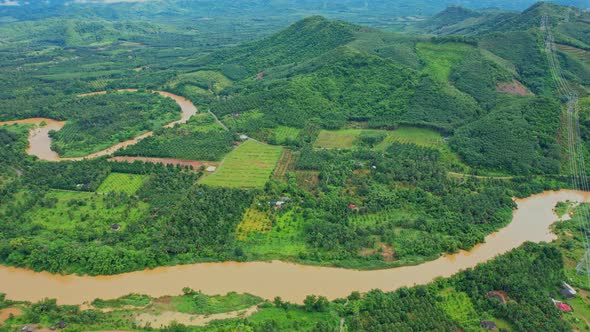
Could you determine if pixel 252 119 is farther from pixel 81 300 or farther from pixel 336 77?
pixel 81 300

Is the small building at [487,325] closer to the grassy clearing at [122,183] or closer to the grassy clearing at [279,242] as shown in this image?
the grassy clearing at [279,242]

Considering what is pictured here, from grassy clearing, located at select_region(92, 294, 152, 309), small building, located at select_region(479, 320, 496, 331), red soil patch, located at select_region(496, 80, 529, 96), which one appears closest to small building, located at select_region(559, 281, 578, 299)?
small building, located at select_region(479, 320, 496, 331)

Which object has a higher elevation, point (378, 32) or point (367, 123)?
point (378, 32)

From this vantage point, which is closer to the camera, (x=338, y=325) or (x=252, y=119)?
(x=338, y=325)

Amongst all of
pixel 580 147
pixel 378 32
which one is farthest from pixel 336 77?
pixel 580 147

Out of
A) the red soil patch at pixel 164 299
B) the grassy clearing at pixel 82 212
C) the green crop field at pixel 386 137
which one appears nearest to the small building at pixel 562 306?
the green crop field at pixel 386 137

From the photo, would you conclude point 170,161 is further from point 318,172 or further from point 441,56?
point 441,56

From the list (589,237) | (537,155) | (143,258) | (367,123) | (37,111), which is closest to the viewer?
(143,258)

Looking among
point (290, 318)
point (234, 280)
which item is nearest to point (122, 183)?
point (234, 280)
